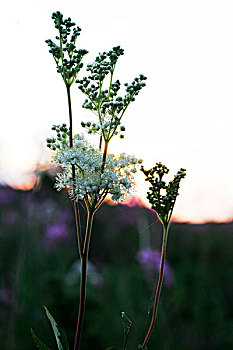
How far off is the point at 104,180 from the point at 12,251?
60cm

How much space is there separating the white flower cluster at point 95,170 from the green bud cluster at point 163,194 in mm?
33

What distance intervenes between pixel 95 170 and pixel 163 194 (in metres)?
0.10

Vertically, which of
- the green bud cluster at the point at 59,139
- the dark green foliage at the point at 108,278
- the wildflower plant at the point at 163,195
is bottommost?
the dark green foliage at the point at 108,278

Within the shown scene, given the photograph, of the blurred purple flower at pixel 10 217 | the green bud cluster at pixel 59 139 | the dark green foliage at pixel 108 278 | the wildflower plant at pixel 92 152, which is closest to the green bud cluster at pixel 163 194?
the wildflower plant at pixel 92 152

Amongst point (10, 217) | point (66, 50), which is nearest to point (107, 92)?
point (66, 50)

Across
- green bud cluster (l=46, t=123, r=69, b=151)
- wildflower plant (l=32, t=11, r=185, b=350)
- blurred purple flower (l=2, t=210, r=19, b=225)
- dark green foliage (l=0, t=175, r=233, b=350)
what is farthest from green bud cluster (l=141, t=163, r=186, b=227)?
blurred purple flower (l=2, t=210, r=19, b=225)

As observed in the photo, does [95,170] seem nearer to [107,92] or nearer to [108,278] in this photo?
[107,92]

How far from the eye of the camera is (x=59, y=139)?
1.69ft

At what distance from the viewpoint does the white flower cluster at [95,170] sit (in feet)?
1.54

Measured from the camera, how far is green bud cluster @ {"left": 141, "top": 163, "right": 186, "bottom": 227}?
51 cm

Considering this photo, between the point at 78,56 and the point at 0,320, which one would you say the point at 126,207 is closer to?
the point at 0,320

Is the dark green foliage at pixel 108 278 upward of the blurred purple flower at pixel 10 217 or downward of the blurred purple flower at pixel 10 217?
downward

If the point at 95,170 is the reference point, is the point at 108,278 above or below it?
below

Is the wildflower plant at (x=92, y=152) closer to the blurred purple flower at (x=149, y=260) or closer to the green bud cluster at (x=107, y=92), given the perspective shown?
the green bud cluster at (x=107, y=92)
